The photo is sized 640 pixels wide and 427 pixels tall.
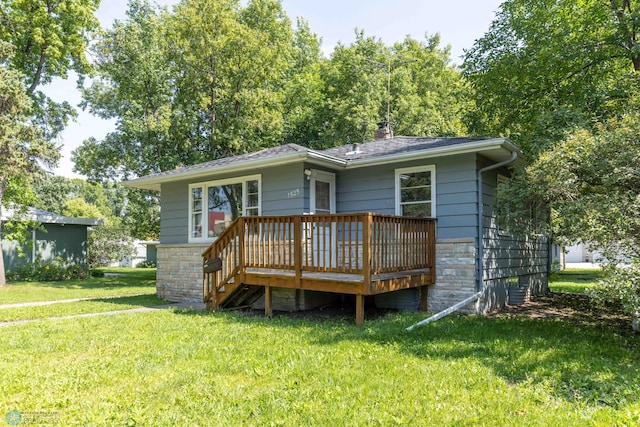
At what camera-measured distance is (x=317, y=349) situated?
473 centimetres

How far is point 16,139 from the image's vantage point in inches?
469

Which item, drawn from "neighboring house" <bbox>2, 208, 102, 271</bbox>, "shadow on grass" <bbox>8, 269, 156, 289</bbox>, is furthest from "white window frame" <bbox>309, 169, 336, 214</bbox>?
"neighboring house" <bbox>2, 208, 102, 271</bbox>

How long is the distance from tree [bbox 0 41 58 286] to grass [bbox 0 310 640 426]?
26.6 ft

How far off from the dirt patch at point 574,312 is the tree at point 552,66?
9.75 ft

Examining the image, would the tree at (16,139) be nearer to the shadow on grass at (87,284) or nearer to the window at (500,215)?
the shadow on grass at (87,284)

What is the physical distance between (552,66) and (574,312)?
212 inches

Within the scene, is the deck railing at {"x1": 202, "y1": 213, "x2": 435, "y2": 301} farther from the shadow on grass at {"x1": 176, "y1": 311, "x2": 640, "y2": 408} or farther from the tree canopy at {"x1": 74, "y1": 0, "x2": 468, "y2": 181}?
the tree canopy at {"x1": 74, "y1": 0, "x2": 468, "y2": 181}

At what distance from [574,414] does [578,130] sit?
4.19m

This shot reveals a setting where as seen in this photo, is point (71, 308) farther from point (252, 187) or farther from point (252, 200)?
point (252, 187)

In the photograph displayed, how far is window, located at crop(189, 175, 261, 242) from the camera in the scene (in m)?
9.05

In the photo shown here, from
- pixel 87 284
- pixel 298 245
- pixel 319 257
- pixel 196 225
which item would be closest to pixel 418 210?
pixel 319 257

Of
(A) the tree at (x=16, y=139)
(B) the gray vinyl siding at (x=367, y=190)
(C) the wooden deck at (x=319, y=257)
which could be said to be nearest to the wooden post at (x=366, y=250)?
(C) the wooden deck at (x=319, y=257)

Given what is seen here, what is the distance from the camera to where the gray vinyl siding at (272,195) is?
26.3 ft

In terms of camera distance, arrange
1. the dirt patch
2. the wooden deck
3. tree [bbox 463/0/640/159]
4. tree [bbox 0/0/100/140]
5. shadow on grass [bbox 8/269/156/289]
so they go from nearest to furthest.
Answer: the wooden deck < the dirt patch < tree [bbox 463/0/640/159] < shadow on grass [bbox 8/269/156/289] < tree [bbox 0/0/100/140]
